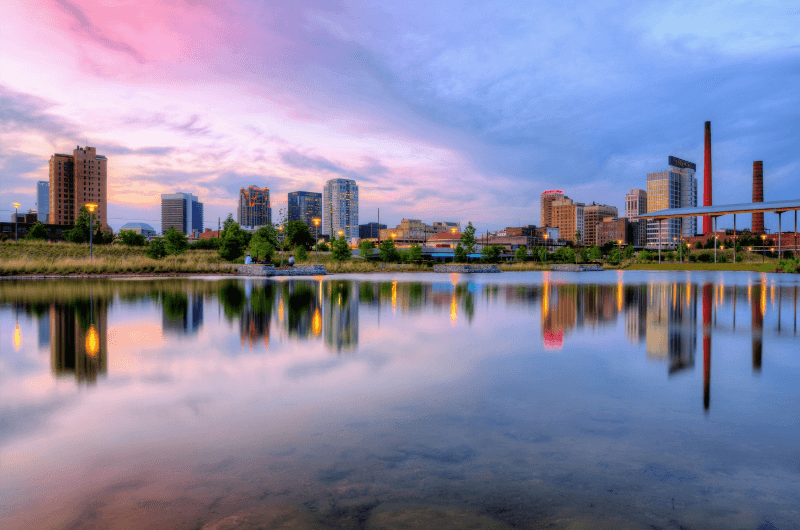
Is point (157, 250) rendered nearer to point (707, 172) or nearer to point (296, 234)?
point (296, 234)

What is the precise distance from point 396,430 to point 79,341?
9.25m

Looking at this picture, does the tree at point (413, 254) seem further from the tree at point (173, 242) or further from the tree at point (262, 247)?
the tree at point (173, 242)

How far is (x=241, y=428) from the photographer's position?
5441mm

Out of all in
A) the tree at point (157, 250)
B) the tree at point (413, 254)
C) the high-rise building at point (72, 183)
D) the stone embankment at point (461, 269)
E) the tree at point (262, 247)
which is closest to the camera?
the tree at point (157, 250)

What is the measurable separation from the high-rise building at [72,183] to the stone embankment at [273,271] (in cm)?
16149

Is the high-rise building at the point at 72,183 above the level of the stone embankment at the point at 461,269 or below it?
above

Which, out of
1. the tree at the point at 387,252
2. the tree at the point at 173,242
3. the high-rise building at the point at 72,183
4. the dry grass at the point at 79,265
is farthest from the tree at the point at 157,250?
the high-rise building at the point at 72,183

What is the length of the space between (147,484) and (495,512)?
3.01 meters

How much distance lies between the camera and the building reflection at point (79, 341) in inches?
324

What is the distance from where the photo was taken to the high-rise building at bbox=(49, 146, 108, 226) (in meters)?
173

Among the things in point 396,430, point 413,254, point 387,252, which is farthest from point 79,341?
point 413,254

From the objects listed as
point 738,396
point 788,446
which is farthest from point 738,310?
point 788,446

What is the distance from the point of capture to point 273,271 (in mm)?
44312

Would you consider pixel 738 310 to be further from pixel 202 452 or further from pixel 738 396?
pixel 202 452
